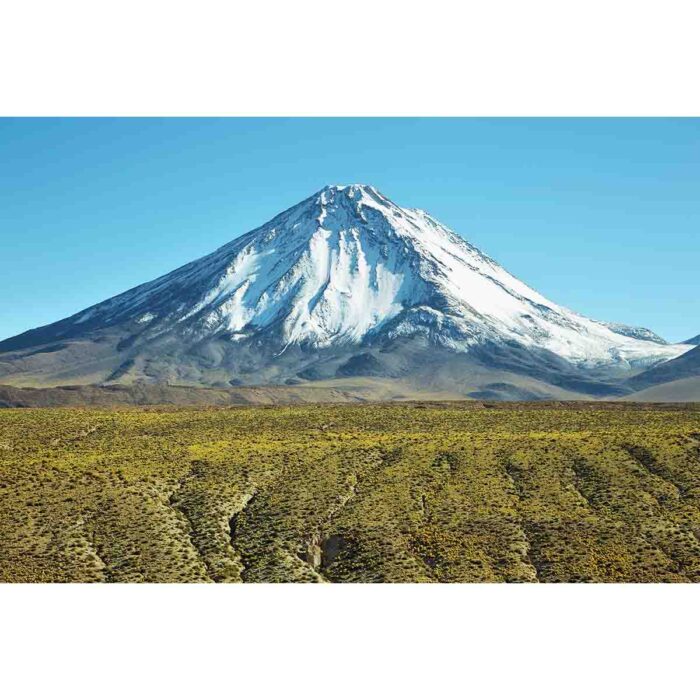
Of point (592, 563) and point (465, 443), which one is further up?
point (465, 443)

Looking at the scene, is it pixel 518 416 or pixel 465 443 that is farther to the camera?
pixel 518 416

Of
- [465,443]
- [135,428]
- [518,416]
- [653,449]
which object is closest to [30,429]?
[135,428]

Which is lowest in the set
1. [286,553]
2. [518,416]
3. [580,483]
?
[286,553]

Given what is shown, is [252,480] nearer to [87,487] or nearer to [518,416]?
[87,487]

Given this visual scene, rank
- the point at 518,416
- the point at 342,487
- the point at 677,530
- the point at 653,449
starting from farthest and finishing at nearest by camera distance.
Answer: the point at 518,416 → the point at 653,449 → the point at 342,487 → the point at 677,530

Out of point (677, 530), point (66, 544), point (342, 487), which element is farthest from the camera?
point (342, 487)

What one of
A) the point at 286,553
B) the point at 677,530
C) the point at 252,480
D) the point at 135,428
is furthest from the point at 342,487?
the point at 135,428
